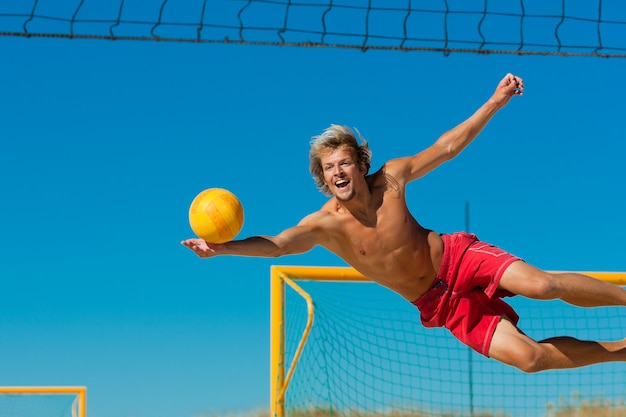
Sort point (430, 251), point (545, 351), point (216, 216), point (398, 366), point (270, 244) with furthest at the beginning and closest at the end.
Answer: point (398, 366), point (430, 251), point (545, 351), point (270, 244), point (216, 216)

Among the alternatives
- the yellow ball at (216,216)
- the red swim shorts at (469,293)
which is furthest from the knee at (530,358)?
the yellow ball at (216,216)

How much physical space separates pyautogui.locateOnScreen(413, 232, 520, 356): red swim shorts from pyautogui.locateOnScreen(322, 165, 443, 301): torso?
0.29 ft

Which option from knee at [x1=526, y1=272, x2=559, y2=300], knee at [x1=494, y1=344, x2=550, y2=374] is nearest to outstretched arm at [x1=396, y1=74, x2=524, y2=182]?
knee at [x1=526, y1=272, x2=559, y2=300]

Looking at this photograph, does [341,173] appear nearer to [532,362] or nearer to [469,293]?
[469,293]

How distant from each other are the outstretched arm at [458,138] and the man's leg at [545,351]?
1.11 m

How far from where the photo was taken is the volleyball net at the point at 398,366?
23.5 ft

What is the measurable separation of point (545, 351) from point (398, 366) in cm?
220

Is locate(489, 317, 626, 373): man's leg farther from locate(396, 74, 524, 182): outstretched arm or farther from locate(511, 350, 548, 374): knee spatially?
locate(396, 74, 524, 182): outstretched arm

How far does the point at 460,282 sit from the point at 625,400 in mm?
3538

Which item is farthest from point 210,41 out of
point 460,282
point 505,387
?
point 505,387

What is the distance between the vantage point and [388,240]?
5.98 meters

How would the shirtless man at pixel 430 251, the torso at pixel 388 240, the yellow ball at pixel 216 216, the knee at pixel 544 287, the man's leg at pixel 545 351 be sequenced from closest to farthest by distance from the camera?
1. the yellow ball at pixel 216 216
2. the knee at pixel 544 287
3. the man's leg at pixel 545 351
4. the shirtless man at pixel 430 251
5. the torso at pixel 388 240

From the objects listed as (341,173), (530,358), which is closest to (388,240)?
(341,173)

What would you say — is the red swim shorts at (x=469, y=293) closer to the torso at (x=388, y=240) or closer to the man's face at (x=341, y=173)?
the torso at (x=388, y=240)
